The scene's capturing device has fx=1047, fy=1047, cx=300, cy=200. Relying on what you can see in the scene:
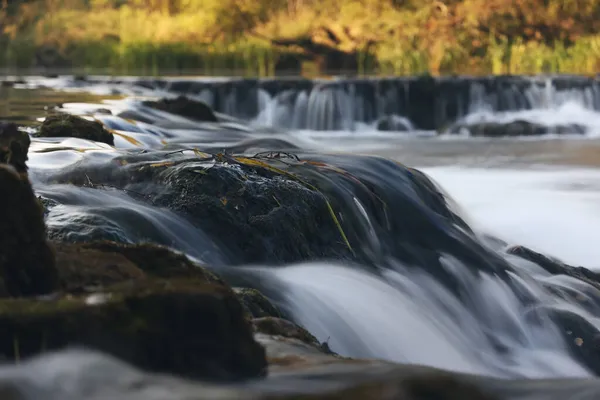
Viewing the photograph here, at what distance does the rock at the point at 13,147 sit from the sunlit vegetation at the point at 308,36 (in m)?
24.0

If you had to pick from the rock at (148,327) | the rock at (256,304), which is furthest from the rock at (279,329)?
the rock at (148,327)

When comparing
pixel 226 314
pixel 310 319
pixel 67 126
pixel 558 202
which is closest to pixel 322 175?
pixel 310 319

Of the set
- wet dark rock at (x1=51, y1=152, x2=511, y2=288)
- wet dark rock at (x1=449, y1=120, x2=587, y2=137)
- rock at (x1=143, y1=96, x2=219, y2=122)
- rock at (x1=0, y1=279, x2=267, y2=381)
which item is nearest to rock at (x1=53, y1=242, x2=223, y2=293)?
rock at (x1=0, y1=279, x2=267, y2=381)

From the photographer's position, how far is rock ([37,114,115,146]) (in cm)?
769

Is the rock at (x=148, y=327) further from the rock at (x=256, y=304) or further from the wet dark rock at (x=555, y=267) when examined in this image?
the wet dark rock at (x=555, y=267)

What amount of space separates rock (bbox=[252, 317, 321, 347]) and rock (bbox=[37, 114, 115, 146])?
4621 mm

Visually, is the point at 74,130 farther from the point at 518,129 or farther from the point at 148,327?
the point at 518,129

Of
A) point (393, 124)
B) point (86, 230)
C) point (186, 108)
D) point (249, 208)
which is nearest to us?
point (86, 230)

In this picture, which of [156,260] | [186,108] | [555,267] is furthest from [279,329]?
[186,108]

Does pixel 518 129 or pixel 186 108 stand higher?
pixel 186 108

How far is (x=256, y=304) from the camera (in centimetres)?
390

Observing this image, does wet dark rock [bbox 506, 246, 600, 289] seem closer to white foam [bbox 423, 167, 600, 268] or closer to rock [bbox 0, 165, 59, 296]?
white foam [bbox 423, 167, 600, 268]

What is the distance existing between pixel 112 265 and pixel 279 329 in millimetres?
706

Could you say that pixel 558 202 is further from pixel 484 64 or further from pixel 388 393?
pixel 484 64
